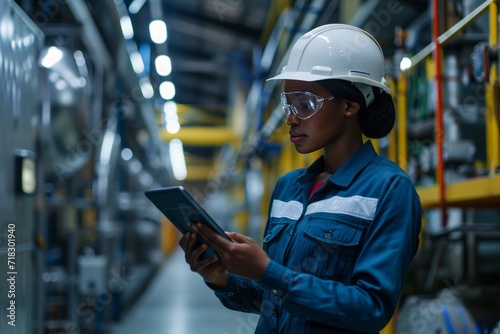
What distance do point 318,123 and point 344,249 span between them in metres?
0.36

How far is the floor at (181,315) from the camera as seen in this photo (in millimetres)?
7922

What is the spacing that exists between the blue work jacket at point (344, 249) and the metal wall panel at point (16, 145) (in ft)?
4.78

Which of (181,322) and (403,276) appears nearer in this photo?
(403,276)

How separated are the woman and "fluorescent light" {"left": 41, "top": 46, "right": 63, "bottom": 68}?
384cm

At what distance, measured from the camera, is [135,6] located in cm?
677

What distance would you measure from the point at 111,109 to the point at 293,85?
19.3 feet

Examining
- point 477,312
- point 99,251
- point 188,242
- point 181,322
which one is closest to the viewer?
point 188,242

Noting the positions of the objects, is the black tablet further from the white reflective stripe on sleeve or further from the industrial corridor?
the white reflective stripe on sleeve

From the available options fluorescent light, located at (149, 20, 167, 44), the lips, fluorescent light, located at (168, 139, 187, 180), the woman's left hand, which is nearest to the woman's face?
the lips

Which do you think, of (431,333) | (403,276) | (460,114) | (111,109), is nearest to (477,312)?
(431,333)

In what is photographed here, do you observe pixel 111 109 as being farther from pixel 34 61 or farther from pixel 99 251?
pixel 34 61

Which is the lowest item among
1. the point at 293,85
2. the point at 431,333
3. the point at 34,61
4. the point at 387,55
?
the point at 431,333

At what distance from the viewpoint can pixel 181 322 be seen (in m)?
8.53

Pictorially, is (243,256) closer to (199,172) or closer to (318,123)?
Answer: (318,123)
